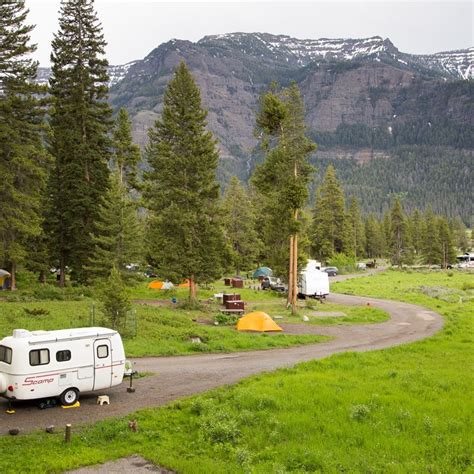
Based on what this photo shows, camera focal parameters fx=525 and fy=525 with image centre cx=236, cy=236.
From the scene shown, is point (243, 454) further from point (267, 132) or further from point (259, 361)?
point (267, 132)

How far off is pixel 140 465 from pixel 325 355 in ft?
46.7

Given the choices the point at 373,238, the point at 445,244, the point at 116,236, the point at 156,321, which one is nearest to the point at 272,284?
the point at 116,236

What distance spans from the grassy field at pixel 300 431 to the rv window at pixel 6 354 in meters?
3.27

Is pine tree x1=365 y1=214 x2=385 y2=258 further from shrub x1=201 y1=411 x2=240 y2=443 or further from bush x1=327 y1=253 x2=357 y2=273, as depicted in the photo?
shrub x1=201 y1=411 x2=240 y2=443

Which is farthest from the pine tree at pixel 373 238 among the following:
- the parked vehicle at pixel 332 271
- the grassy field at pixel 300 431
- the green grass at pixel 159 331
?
the grassy field at pixel 300 431

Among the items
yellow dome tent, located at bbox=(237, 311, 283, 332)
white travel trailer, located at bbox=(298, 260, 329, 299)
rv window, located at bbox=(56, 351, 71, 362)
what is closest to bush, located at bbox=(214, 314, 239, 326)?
yellow dome tent, located at bbox=(237, 311, 283, 332)

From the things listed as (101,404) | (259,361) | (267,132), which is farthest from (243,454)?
(267,132)

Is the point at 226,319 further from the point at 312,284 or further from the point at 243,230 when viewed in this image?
the point at 243,230

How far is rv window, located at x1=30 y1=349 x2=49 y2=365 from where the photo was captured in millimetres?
16547

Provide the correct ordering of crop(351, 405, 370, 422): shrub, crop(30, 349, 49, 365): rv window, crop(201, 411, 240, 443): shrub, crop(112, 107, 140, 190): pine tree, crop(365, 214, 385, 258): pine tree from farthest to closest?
crop(365, 214, 385, 258): pine tree, crop(112, 107, 140, 190): pine tree, crop(30, 349, 49, 365): rv window, crop(351, 405, 370, 422): shrub, crop(201, 411, 240, 443): shrub

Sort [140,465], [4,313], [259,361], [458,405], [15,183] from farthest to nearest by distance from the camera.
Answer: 1. [15,183]
2. [4,313]
3. [259,361]
4. [458,405]
5. [140,465]

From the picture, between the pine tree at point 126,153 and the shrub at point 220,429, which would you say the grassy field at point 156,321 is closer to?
the shrub at point 220,429

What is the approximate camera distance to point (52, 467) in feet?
39.8

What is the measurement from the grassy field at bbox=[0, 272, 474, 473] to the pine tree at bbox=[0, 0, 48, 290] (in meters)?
21.7
